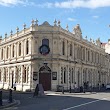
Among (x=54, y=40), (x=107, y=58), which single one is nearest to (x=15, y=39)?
(x=54, y=40)

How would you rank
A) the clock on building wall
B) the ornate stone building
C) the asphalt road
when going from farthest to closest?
the clock on building wall, the ornate stone building, the asphalt road

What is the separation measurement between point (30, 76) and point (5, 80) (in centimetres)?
1502

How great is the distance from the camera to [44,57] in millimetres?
52250

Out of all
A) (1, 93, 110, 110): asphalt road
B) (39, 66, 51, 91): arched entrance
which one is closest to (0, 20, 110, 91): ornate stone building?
(39, 66, 51, 91): arched entrance

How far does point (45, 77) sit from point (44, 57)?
3.45m

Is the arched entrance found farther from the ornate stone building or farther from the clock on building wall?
the clock on building wall

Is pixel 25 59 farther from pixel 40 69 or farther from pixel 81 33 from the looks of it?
pixel 81 33

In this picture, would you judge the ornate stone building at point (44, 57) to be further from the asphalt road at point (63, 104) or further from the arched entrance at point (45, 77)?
the asphalt road at point (63, 104)

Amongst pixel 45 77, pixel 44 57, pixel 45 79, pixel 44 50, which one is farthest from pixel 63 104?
pixel 44 50

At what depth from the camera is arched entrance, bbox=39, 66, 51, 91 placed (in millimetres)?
51716

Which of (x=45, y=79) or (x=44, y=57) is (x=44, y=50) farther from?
(x=45, y=79)

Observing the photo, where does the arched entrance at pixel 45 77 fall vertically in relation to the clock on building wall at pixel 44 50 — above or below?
below

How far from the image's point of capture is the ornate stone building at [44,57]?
51.9 m

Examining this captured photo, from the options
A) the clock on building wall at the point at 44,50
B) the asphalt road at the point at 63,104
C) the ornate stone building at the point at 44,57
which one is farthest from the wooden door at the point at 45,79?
the asphalt road at the point at 63,104
